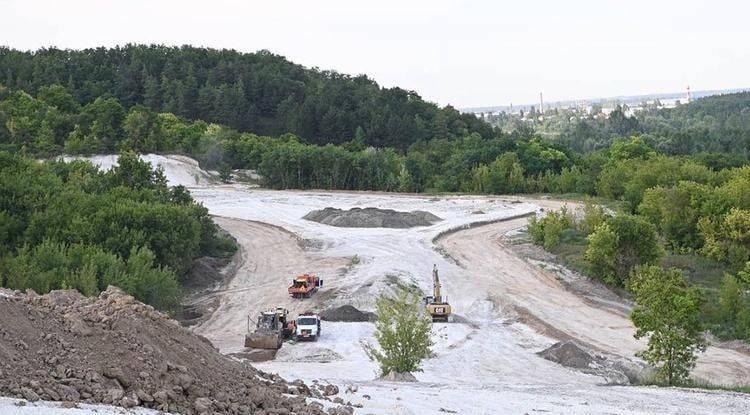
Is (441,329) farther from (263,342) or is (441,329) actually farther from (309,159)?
(309,159)

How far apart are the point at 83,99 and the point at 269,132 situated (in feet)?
87.3

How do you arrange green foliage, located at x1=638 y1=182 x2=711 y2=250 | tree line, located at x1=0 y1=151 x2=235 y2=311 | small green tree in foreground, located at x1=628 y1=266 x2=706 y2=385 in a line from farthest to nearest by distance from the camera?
green foliage, located at x1=638 y1=182 x2=711 y2=250 → tree line, located at x1=0 y1=151 x2=235 y2=311 → small green tree in foreground, located at x1=628 y1=266 x2=706 y2=385

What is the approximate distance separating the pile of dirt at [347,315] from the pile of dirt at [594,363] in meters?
7.98

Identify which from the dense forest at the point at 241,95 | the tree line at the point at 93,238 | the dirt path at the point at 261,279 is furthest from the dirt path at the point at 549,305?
the dense forest at the point at 241,95

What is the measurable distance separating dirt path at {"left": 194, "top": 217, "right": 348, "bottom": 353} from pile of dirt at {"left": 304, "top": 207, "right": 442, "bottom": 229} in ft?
13.8

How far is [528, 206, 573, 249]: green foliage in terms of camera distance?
177 ft

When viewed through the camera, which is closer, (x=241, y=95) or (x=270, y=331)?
(x=270, y=331)

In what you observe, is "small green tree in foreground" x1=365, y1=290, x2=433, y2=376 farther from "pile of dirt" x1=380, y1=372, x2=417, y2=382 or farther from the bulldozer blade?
the bulldozer blade

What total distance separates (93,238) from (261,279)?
10009mm

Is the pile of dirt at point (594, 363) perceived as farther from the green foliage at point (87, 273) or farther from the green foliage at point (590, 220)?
the green foliage at point (590, 220)

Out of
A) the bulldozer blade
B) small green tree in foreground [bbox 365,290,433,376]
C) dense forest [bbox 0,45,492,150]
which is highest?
dense forest [bbox 0,45,492,150]

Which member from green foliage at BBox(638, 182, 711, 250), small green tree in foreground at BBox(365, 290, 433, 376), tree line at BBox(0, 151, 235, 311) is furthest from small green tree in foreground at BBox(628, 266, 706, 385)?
green foliage at BBox(638, 182, 711, 250)

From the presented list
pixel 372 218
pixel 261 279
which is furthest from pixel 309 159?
pixel 261 279

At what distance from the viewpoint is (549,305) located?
134 feet
